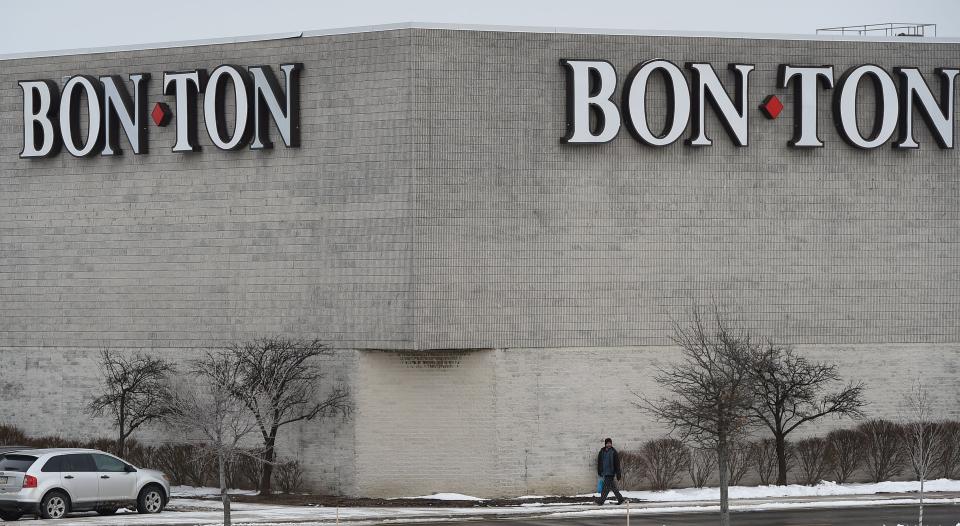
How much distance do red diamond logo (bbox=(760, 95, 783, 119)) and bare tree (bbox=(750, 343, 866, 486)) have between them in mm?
6076

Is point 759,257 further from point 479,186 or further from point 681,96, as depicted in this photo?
point 479,186

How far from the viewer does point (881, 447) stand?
39125mm

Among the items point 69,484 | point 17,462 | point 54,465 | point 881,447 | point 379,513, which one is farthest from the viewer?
point 881,447

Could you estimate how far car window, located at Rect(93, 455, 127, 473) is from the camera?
3173 cm

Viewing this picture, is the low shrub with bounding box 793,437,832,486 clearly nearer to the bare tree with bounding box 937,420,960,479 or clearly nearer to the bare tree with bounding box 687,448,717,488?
the bare tree with bounding box 687,448,717,488

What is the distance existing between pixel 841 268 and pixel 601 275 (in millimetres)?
6744

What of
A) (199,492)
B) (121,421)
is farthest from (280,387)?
(121,421)

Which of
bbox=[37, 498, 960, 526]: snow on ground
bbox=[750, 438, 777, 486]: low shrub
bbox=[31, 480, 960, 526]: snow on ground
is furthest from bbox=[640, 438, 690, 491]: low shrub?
bbox=[37, 498, 960, 526]: snow on ground

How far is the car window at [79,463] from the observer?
30953mm

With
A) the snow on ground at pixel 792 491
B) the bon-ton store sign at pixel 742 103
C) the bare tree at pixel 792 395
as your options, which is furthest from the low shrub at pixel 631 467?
the bon-ton store sign at pixel 742 103

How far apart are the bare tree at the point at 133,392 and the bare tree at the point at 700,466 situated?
1399 centimetres

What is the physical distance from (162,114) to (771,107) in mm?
16363

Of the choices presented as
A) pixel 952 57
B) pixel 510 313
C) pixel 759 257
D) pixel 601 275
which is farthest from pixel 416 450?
pixel 952 57

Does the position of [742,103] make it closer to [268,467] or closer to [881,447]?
[881,447]
